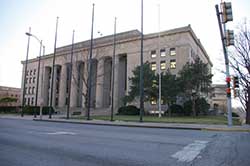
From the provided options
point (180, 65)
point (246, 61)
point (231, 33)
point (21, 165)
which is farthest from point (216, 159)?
point (180, 65)

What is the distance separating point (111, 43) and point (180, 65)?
18922mm

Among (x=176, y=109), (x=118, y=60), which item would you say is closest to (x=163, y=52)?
(x=118, y=60)

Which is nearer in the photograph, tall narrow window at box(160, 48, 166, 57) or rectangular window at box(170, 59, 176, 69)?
rectangular window at box(170, 59, 176, 69)

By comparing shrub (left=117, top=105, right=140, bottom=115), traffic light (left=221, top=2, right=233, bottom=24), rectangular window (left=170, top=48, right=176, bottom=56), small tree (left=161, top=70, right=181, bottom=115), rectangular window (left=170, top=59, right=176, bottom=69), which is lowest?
shrub (left=117, top=105, right=140, bottom=115)

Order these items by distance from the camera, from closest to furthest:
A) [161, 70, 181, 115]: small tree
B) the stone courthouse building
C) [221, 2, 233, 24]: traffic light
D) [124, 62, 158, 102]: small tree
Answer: [221, 2, 233, 24]: traffic light < [161, 70, 181, 115]: small tree < [124, 62, 158, 102]: small tree < the stone courthouse building

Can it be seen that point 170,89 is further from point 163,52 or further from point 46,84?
point 46,84

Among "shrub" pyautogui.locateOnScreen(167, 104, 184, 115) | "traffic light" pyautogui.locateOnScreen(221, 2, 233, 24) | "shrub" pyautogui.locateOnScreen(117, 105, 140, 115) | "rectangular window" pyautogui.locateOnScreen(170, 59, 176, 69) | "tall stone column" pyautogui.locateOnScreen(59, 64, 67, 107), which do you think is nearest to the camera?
"traffic light" pyautogui.locateOnScreen(221, 2, 233, 24)

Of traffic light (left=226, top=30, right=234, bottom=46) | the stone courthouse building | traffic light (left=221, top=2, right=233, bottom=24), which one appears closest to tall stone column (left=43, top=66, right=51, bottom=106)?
the stone courthouse building

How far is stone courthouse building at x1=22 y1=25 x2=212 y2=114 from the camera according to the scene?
4612 cm

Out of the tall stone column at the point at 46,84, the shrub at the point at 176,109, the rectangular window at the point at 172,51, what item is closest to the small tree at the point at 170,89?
the shrub at the point at 176,109

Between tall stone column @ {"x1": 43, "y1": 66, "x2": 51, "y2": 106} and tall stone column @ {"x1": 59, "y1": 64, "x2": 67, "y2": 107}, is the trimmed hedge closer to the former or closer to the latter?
tall stone column @ {"x1": 59, "y1": 64, "x2": 67, "y2": 107}

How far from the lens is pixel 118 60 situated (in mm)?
55250

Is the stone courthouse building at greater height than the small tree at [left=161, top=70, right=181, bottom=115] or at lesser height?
greater

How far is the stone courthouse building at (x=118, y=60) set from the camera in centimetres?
4612
